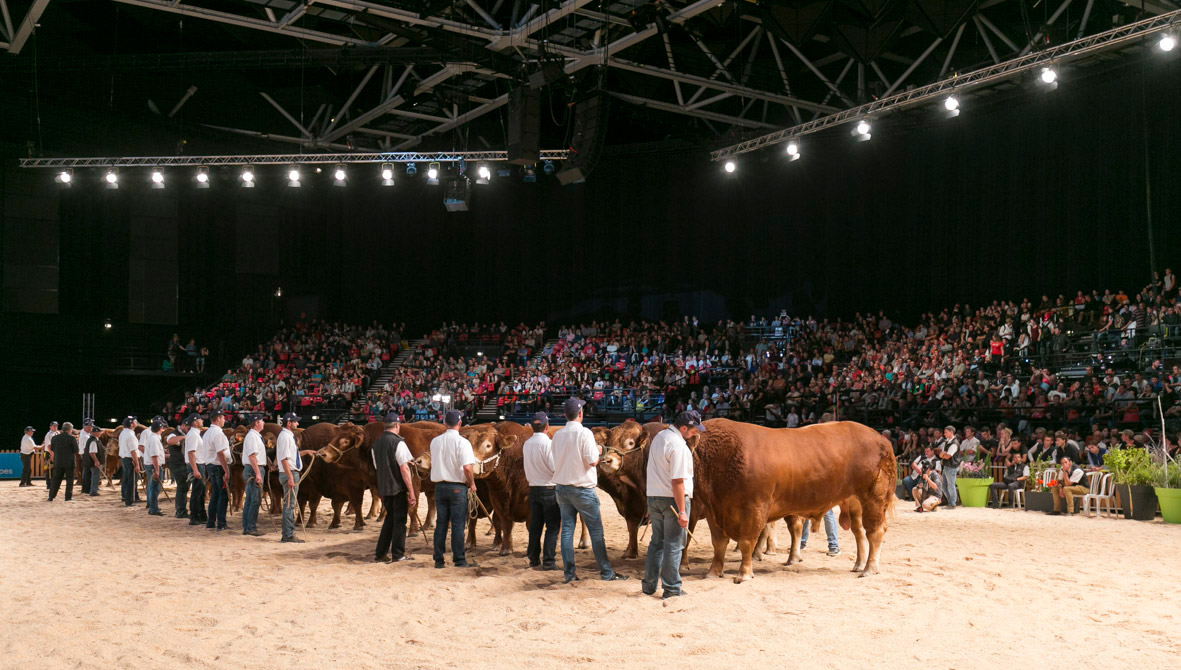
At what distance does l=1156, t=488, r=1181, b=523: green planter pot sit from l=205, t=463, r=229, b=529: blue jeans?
14405 millimetres

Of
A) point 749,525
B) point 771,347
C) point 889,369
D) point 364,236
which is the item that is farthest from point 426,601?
point 364,236

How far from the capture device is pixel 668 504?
838 cm

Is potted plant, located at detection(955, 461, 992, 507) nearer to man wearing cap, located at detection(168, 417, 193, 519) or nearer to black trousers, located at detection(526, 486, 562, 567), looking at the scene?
black trousers, located at detection(526, 486, 562, 567)

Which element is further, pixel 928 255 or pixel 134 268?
pixel 134 268

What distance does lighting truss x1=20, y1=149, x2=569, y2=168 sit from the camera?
2548 centimetres

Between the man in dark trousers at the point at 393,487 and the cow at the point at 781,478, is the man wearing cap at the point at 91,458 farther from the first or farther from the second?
the cow at the point at 781,478

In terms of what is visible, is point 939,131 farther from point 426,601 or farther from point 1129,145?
point 426,601

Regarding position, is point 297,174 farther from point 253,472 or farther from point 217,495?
point 253,472

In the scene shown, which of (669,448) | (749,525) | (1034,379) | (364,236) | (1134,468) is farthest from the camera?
(364,236)

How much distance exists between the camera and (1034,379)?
65.8 feet

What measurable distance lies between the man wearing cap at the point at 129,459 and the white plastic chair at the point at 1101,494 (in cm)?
1717

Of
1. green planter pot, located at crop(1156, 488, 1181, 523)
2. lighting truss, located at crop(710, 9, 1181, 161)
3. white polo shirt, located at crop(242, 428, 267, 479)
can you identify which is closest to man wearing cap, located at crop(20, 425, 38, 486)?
white polo shirt, located at crop(242, 428, 267, 479)

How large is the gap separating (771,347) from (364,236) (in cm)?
1866

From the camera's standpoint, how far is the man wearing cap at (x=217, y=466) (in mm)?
13344
